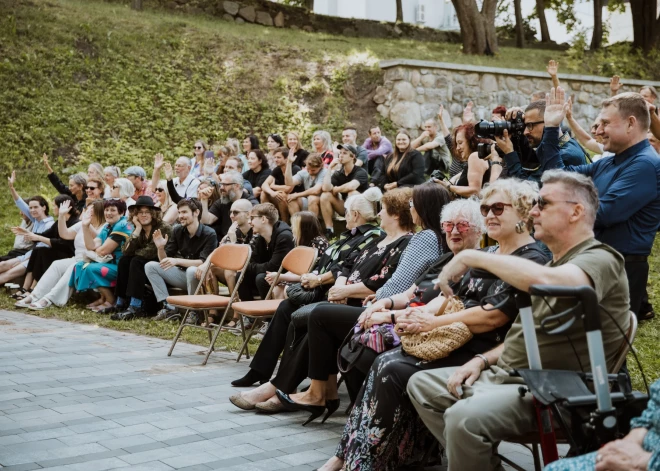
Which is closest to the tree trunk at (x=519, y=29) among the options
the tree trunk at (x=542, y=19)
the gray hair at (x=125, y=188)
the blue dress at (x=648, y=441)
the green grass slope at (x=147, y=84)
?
the tree trunk at (x=542, y=19)

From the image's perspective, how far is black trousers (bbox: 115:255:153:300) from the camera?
10.3 meters

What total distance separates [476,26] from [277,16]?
5.32m

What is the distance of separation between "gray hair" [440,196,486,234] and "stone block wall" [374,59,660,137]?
12.1 metres

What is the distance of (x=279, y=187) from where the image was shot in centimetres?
1174

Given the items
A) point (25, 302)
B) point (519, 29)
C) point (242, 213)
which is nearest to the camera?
point (242, 213)

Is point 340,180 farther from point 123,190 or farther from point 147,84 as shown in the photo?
point 147,84

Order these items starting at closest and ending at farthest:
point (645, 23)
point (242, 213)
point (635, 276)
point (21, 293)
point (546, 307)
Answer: point (546, 307) → point (635, 276) → point (242, 213) → point (21, 293) → point (645, 23)

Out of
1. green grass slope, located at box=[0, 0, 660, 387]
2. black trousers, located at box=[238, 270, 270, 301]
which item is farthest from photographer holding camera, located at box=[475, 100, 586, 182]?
green grass slope, located at box=[0, 0, 660, 387]

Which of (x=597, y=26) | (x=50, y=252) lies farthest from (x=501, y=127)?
(x=597, y=26)

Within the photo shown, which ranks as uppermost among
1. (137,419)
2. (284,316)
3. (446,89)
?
(446,89)

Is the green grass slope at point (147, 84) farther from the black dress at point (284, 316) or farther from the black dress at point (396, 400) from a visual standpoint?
the black dress at point (396, 400)

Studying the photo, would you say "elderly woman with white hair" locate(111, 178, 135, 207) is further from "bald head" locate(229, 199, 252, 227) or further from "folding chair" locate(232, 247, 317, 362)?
"folding chair" locate(232, 247, 317, 362)

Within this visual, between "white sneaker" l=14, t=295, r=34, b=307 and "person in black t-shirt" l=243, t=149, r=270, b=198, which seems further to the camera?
"person in black t-shirt" l=243, t=149, r=270, b=198

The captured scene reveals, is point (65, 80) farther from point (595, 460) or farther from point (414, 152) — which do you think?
point (595, 460)
